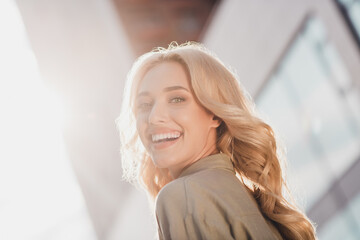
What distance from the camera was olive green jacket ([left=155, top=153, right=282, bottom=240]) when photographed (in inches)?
49.0

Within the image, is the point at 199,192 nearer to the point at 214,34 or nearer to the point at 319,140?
the point at 319,140

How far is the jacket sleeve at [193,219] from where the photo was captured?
4.05ft

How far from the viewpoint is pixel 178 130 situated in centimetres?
160

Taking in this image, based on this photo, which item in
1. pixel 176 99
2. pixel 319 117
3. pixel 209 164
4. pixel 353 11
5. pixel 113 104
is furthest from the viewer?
pixel 113 104

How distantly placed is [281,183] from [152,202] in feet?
1.98

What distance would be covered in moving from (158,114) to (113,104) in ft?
52.8

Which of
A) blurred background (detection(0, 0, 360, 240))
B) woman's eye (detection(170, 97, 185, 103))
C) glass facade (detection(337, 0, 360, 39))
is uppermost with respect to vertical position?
woman's eye (detection(170, 97, 185, 103))

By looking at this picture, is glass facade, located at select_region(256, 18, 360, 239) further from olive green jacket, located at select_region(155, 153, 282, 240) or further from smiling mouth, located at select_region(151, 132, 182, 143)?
olive green jacket, located at select_region(155, 153, 282, 240)

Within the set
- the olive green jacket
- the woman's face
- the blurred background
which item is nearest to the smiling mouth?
the woman's face

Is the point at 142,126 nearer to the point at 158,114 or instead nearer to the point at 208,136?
the point at 158,114

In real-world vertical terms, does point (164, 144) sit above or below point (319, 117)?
above

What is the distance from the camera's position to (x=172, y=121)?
1604 millimetres

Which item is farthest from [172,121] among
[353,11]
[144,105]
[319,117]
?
[319,117]

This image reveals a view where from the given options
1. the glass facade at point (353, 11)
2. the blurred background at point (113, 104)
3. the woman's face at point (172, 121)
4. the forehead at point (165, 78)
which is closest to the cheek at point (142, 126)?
the woman's face at point (172, 121)
